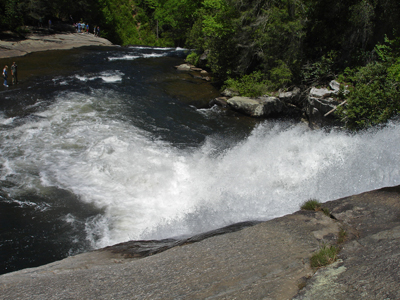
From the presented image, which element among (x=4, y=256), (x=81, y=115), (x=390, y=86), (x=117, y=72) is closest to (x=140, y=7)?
(x=117, y=72)

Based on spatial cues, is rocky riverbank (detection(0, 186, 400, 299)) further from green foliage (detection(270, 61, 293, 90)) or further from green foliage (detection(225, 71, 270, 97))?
green foliage (detection(225, 71, 270, 97))

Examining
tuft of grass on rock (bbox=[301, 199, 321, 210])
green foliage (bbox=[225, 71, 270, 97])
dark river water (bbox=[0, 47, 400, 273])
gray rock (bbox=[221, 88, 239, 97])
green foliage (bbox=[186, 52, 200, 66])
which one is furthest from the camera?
green foliage (bbox=[186, 52, 200, 66])

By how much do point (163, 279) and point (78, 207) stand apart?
190 inches

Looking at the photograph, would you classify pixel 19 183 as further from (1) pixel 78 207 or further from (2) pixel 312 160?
(2) pixel 312 160

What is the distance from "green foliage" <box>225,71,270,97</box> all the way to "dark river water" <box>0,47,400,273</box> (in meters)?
3.21

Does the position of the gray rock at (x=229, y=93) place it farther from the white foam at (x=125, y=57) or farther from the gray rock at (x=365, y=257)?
the gray rock at (x=365, y=257)

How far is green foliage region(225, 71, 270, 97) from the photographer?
1791cm

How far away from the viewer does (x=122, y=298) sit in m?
3.49

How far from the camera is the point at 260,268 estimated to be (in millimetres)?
3832

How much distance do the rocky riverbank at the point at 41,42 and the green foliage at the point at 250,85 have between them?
60.5 feet

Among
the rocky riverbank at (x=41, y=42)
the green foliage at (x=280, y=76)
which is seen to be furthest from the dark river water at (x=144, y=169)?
the rocky riverbank at (x=41, y=42)

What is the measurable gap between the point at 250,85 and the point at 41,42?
2272cm

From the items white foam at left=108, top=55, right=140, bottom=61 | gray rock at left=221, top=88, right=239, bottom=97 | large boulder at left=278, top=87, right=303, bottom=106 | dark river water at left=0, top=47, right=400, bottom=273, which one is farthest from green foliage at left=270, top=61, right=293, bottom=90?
white foam at left=108, top=55, right=140, bottom=61

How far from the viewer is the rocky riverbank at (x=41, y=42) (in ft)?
82.3
